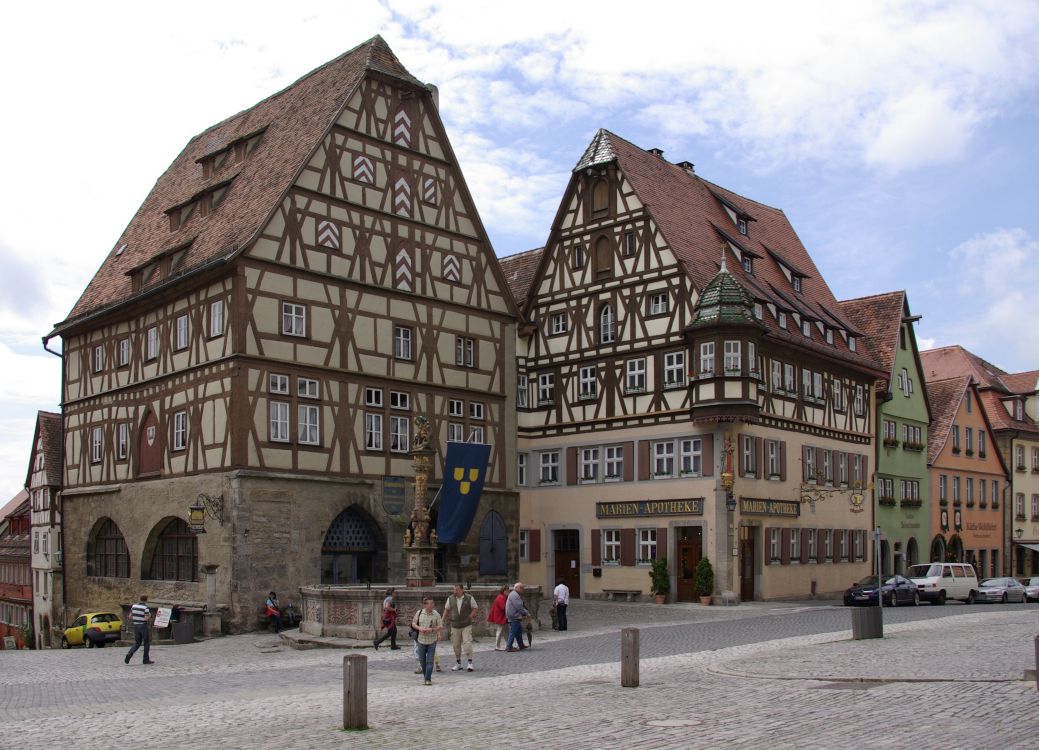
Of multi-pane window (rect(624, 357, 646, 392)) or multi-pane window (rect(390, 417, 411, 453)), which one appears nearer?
Answer: multi-pane window (rect(390, 417, 411, 453))

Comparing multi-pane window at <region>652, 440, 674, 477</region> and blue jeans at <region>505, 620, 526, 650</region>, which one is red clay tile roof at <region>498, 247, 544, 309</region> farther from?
blue jeans at <region>505, 620, 526, 650</region>

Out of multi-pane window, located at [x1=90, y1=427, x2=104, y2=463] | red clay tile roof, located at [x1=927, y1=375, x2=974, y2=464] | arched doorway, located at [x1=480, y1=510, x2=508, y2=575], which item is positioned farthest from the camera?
red clay tile roof, located at [x1=927, y1=375, x2=974, y2=464]

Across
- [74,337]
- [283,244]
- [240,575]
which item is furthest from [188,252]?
[240,575]

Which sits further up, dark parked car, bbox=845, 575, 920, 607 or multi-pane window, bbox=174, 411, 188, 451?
multi-pane window, bbox=174, 411, 188, 451

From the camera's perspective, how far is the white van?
41094mm

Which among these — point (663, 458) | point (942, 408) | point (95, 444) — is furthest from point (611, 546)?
point (942, 408)

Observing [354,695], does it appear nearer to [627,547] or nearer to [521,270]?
[627,547]

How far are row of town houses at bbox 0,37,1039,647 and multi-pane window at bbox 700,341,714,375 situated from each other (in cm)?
18

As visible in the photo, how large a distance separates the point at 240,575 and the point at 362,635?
240 inches

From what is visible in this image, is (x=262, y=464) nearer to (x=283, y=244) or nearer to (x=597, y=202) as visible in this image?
(x=283, y=244)

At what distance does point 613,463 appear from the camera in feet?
142

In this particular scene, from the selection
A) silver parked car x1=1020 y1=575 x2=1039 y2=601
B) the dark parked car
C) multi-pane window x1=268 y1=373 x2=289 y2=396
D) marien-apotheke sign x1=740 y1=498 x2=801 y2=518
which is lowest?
silver parked car x1=1020 y1=575 x2=1039 y2=601

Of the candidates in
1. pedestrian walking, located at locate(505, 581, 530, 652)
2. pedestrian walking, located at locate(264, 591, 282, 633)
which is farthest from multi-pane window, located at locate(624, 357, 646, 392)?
pedestrian walking, located at locate(505, 581, 530, 652)

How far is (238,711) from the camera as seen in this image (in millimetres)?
16016
